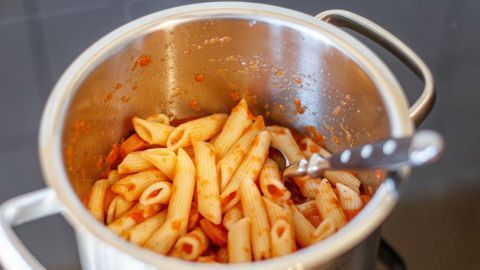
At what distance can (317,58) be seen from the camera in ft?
3.24

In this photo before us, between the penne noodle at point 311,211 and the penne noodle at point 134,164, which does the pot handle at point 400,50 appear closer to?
the penne noodle at point 311,211

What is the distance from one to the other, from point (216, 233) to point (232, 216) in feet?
0.11

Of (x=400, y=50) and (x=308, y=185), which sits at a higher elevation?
(x=400, y=50)

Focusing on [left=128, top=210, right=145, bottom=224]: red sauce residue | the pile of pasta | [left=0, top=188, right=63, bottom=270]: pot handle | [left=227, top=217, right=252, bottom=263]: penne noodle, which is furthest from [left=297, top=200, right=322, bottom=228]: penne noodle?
[left=0, top=188, right=63, bottom=270]: pot handle

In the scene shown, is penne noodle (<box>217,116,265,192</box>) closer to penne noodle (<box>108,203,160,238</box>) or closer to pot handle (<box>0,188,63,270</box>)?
penne noodle (<box>108,203,160,238</box>)

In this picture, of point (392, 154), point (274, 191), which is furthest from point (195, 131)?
point (392, 154)

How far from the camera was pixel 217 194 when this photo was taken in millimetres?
962

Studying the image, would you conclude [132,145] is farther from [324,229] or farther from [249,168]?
[324,229]

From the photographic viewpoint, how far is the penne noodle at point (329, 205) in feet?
3.06

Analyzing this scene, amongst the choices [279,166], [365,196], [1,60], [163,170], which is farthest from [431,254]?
[1,60]

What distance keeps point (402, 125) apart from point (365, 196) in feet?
0.66

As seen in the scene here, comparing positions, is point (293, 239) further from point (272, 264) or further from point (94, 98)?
point (94, 98)

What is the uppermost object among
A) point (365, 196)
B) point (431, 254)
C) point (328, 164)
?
point (328, 164)

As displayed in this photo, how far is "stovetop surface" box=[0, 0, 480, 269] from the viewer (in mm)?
1058
